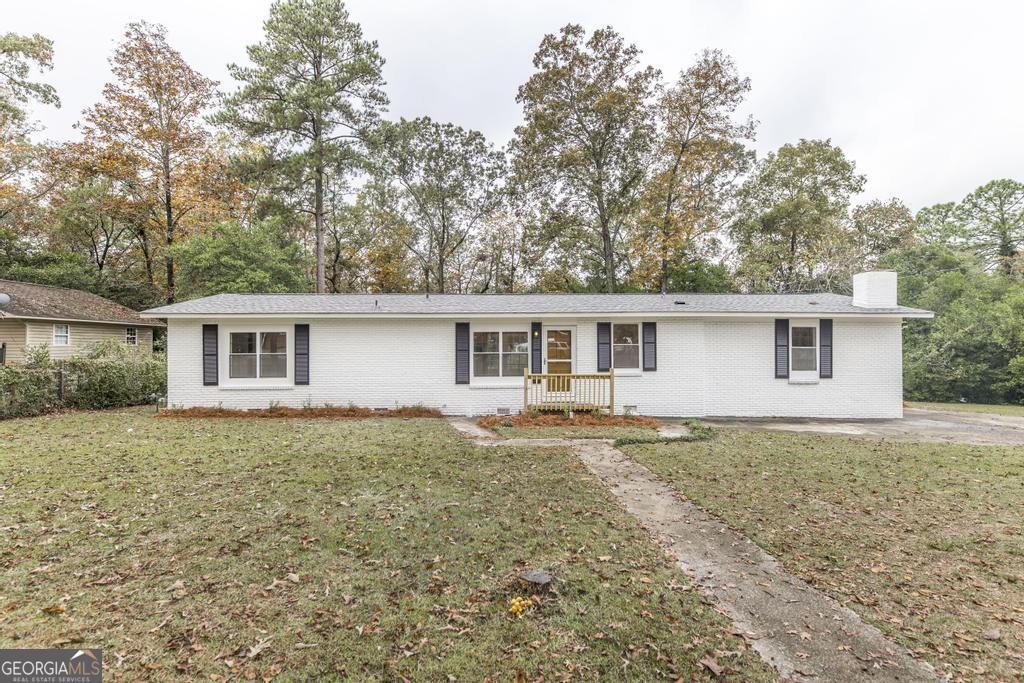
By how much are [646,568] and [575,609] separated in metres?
Answer: 0.90

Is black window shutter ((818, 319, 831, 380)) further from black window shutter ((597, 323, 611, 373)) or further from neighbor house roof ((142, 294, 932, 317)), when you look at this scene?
black window shutter ((597, 323, 611, 373))

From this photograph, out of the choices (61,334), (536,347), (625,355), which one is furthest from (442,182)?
(61,334)

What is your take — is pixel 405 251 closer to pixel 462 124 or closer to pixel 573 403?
pixel 462 124

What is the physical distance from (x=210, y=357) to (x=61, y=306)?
37.5 feet

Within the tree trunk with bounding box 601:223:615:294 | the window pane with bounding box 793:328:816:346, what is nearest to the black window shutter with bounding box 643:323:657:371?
the window pane with bounding box 793:328:816:346

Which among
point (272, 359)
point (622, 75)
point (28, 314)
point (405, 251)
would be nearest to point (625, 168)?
point (622, 75)

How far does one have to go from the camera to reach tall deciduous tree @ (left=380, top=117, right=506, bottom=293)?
24156mm

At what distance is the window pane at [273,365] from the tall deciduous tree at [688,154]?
16716mm

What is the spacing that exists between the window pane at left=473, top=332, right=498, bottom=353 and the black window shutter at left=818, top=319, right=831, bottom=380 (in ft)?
28.5

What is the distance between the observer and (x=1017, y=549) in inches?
161

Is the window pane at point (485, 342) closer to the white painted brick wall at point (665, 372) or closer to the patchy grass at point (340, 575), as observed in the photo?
the white painted brick wall at point (665, 372)

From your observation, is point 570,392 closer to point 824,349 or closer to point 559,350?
point 559,350

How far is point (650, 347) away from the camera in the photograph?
12.1 metres

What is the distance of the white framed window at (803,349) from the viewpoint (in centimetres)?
1215
